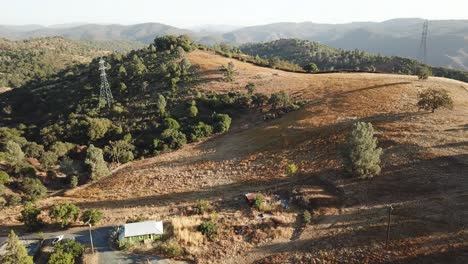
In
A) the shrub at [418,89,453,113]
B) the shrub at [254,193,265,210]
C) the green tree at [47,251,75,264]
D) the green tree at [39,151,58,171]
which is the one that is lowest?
the green tree at [39,151,58,171]

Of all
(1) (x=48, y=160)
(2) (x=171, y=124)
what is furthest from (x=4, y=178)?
(2) (x=171, y=124)

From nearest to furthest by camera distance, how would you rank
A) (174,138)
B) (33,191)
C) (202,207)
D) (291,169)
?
(202,207) → (291,169) → (33,191) → (174,138)

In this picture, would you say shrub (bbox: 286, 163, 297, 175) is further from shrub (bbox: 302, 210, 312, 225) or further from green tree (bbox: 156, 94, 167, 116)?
green tree (bbox: 156, 94, 167, 116)

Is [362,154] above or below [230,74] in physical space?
below

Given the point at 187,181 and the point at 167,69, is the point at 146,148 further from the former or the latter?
the point at 167,69

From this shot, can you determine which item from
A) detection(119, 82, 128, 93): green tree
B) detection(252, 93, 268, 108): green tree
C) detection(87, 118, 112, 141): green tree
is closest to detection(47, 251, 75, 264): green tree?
detection(87, 118, 112, 141): green tree

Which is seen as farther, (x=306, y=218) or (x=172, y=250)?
(x=306, y=218)

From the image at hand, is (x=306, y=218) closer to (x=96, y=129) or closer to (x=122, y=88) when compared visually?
(x=96, y=129)
